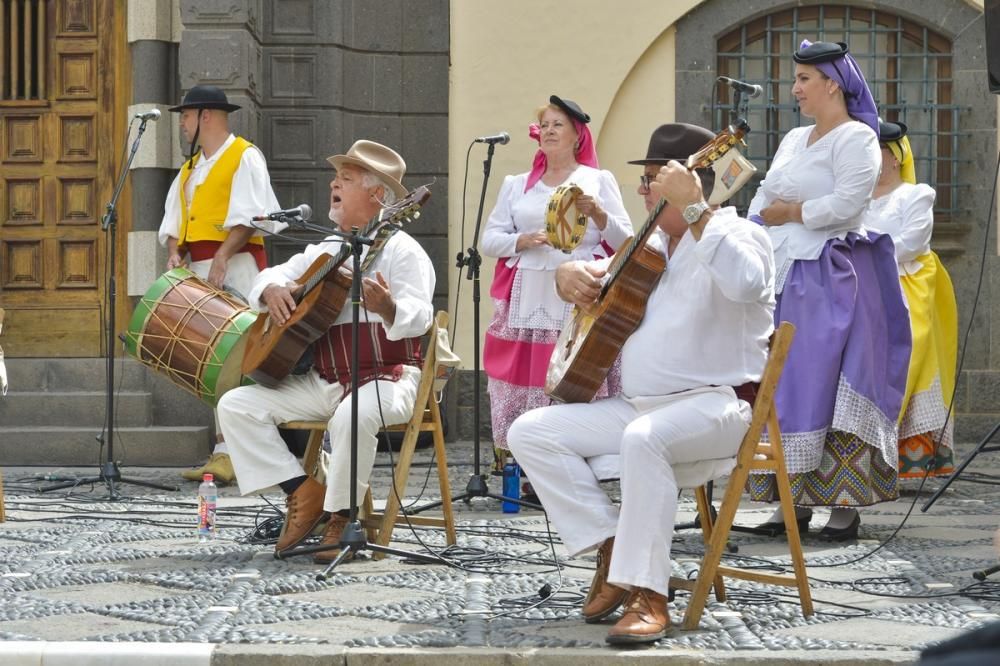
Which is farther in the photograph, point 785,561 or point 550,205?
point 550,205

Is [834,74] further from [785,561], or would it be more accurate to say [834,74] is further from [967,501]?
[967,501]

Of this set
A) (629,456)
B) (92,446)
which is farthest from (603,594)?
(92,446)

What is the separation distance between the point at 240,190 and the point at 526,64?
2831mm

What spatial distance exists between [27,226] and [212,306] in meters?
3.86

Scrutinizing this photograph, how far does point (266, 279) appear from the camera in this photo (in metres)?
6.12

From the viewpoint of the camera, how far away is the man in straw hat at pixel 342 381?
5.93 meters

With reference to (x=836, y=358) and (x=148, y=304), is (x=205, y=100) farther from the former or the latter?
(x=836, y=358)

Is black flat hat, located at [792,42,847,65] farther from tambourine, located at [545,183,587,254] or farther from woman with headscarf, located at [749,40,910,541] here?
tambourine, located at [545,183,587,254]

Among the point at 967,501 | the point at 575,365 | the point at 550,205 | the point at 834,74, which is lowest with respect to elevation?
the point at 967,501

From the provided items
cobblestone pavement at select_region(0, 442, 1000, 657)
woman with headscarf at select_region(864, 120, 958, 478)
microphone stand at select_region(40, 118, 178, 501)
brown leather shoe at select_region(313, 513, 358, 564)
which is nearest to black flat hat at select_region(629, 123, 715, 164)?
cobblestone pavement at select_region(0, 442, 1000, 657)

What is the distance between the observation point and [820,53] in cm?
628

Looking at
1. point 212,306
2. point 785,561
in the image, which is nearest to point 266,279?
point 212,306

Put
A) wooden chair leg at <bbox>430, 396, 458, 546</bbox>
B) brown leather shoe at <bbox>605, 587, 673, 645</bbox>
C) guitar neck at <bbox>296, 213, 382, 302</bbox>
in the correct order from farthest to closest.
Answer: wooden chair leg at <bbox>430, 396, 458, 546</bbox>
guitar neck at <bbox>296, 213, 382, 302</bbox>
brown leather shoe at <bbox>605, 587, 673, 645</bbox>

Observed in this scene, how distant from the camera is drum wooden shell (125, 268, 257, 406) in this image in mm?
7273
